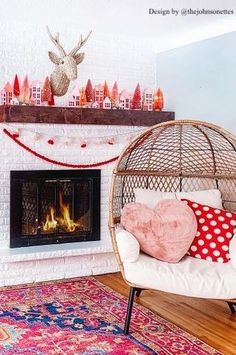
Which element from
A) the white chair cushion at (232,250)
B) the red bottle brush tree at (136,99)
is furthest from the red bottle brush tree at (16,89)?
the white chair cushion at (232,250)

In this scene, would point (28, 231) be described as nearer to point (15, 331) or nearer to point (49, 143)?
point (49, 143)

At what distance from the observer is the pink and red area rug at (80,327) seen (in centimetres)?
281

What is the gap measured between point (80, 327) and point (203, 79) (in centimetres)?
235

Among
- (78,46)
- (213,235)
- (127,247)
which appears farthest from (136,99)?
(127,247)

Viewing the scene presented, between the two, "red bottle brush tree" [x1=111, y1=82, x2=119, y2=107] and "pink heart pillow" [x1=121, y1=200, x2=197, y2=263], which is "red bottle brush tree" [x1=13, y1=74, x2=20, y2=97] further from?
"pink heart pillow" [x1=121, y1=200, x2=197, y2=263]

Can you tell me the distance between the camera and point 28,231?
4238 millimetres

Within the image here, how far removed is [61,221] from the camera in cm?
441

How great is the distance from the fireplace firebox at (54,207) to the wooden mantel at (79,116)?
45 centimetres

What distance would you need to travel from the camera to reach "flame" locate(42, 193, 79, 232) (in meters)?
4.34

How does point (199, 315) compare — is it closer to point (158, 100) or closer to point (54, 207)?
point (54, 207)

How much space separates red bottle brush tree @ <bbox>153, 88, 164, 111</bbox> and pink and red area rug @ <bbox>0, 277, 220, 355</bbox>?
68.4 inches

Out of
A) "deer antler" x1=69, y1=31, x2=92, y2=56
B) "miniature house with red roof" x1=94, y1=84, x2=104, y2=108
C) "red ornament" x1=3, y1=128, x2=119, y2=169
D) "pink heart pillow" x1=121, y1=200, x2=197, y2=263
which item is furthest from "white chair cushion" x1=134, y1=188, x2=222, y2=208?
"deer antler" x1=69, y1=31, x2=92, y2=56

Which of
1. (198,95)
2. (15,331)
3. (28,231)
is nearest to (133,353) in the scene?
(15,331)

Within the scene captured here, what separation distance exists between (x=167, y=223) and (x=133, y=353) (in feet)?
2.68
